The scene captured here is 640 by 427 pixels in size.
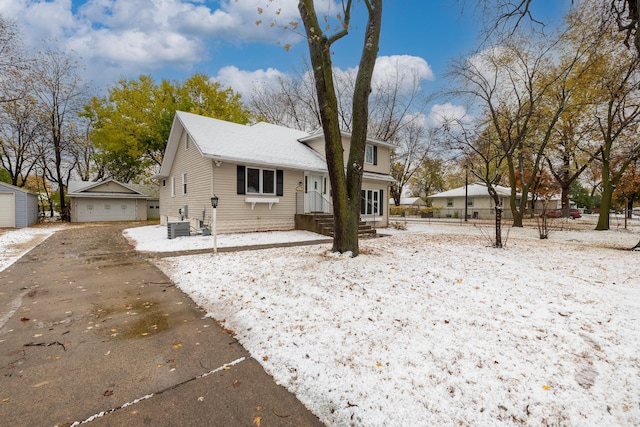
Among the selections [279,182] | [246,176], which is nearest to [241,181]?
[246,176]

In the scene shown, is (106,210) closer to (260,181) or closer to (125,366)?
(260,181)

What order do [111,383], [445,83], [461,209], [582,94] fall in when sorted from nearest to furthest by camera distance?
1. [111,383]
2. [445,83]
3. [582,94]
4. [461,209]

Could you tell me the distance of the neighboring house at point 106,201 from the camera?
2264cm

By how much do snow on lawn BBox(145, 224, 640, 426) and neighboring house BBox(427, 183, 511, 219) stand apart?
30311 mm

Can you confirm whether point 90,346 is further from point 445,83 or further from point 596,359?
point 445,83

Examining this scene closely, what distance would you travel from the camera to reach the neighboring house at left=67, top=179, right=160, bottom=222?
2264 cm

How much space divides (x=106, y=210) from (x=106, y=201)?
76 centimetres

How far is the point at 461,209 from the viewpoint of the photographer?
36.0 m

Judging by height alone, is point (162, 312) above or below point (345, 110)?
below

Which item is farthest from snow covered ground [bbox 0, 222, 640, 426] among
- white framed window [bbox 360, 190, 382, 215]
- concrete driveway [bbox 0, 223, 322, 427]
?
white framed window [bbox 360, 190, 382, 215]

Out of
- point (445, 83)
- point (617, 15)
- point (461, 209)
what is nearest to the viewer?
point (617, 15)

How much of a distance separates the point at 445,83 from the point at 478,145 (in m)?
3.89

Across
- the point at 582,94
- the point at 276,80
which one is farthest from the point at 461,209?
the point at 276,80

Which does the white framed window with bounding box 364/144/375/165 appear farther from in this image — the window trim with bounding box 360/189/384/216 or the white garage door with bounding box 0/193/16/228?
the white garage door with bounding box 0/193/16/228
